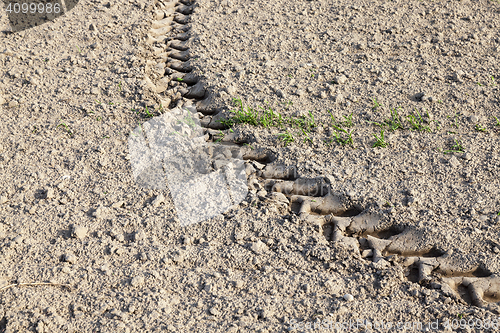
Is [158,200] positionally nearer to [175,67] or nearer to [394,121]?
[175,67]

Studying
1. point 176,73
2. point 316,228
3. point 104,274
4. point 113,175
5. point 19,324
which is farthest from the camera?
point 176,73

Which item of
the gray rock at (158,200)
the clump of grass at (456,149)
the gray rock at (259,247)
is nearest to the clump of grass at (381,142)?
the clump of grass at (456,149)

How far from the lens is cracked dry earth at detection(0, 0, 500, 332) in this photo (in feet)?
6.28

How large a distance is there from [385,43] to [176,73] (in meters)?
1.81

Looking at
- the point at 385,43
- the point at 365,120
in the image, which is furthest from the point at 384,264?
the point at 385,43

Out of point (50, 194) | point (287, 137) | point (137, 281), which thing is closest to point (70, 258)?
point (137, 281)

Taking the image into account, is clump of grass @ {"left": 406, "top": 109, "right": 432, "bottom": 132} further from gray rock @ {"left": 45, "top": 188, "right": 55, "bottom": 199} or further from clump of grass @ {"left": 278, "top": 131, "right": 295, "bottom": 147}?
gray rock @ {"left": 45, "top": 188, "right": 55, "bottom": 199}

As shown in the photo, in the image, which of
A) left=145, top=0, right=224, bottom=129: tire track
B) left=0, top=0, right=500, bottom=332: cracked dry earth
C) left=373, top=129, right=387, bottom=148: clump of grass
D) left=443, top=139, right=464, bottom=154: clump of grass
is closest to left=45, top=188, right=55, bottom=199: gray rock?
left=0, top=0, right=500, bottom=332: cracked dry earth

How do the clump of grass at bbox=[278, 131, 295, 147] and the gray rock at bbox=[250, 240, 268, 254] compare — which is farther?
the clump of grass at bbox=[278, 131, 295, 147]

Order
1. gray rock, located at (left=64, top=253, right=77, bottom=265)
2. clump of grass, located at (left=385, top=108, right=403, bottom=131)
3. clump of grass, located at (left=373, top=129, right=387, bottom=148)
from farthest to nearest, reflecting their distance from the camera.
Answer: clump of grass, located at (left=385, top=108, right=403, bottom=131) < clump of grass, located at (left=373, top=129, right=387, bottom=148) < gray rock, located at (left=64, top=253, right=77, bottom=265)

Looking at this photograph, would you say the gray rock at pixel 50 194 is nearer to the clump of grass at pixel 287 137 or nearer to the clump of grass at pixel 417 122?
the clump of grass at pixel 287 137

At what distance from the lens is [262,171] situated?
8.44 feet

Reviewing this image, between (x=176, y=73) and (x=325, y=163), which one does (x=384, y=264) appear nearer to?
(x=325, y=163)

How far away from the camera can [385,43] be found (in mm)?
3301
